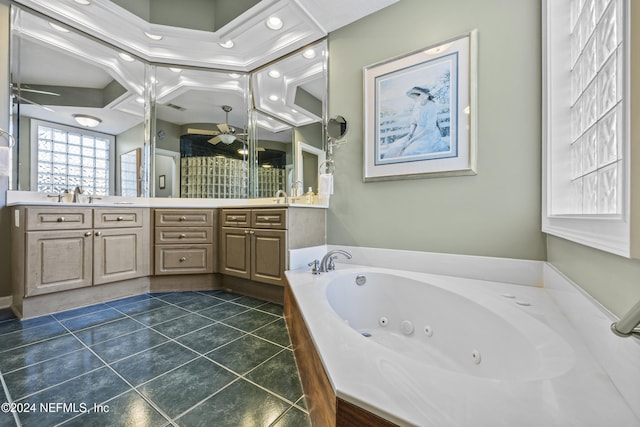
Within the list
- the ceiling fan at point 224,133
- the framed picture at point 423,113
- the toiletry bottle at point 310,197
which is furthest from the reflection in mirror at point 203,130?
the framed picture at point 423,113

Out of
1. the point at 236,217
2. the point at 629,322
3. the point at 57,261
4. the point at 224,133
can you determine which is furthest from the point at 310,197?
the point at 629,322

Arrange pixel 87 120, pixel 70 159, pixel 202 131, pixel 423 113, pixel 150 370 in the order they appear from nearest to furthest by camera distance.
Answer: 1. pixel 150 370
2. pixel 423 113
3. pixel 70 159
4. pixel 87 120
5. pixel 202 131

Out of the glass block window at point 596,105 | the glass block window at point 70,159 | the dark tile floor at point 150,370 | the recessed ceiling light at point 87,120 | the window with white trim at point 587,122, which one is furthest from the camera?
the recessed ceiling light at point 87,120

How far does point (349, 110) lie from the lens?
2.39 meters

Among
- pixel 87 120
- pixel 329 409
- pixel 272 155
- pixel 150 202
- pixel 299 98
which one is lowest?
pixel 329 409

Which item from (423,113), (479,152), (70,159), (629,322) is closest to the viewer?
(629,322)

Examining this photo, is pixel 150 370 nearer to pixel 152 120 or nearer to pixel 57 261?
pixel 57 261

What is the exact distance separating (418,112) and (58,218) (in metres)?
2.91

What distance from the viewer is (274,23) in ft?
8.28

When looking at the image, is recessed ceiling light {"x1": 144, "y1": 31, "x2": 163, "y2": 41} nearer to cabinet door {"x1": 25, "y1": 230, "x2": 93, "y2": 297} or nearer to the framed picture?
cabinet door {"x1": 25, "y1": 230, "x2": 93, "y2": 297}

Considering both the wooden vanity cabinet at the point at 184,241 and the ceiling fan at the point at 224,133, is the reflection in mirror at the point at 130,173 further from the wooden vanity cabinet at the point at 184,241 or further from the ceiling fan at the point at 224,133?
the ceiling fan at the point at 224,133

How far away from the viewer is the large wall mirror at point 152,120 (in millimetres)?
2316

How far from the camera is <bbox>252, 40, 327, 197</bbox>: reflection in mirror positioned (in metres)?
2.58

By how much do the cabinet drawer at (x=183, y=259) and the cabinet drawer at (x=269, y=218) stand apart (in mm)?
713
